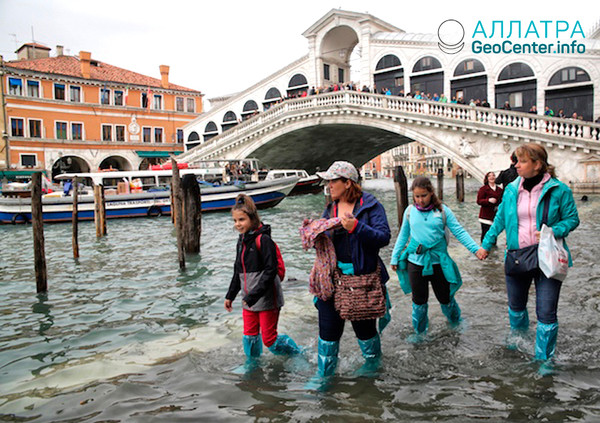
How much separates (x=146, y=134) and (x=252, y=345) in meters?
37.1

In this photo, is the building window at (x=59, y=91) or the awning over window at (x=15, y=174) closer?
the awning over window at (x=15, y=174)

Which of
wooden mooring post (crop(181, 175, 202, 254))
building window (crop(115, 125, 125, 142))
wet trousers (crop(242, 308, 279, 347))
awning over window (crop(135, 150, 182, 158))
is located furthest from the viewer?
awning over window (crop(135, 150, 182, 158))

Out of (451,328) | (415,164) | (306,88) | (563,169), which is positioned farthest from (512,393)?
(415,164)

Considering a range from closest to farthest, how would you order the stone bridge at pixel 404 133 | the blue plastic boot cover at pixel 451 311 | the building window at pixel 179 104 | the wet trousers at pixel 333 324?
the wet trousers at pixel 333 324, the blue plastic boot cover at pixel 451 311, the stone bridge at pixel 404 133, the building window at pixel 179 104

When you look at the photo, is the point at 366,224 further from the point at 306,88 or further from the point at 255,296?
the point at 306,88

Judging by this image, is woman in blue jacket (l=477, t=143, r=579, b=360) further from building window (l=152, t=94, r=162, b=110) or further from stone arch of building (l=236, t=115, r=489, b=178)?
building window (l=152, t=94, r=162, b=110)

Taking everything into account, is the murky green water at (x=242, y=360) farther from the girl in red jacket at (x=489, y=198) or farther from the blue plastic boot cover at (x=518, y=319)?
the girl in red jacket at (x=489, y=198)

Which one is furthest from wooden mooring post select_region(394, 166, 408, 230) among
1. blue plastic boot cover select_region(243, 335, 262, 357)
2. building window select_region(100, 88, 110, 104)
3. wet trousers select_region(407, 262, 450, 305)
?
building window select_region(100, 88, 110, 104)

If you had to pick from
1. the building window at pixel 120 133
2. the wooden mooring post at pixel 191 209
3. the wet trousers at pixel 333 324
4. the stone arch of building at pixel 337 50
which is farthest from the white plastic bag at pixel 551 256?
the building window at pixel 120 133

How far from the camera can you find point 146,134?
3850 cm

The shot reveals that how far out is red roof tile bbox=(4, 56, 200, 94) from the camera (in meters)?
34.0

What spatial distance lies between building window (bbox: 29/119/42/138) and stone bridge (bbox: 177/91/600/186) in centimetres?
1108

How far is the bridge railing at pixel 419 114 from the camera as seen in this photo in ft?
60.8

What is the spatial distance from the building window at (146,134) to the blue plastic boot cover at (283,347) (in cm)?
3695
